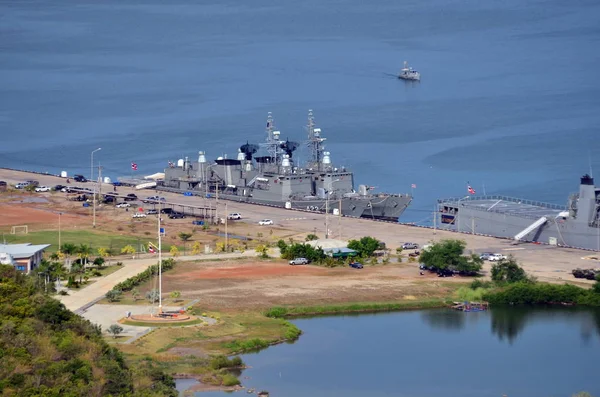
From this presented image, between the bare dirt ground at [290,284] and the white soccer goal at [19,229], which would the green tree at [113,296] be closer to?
the bare dirt ground at [290,284]

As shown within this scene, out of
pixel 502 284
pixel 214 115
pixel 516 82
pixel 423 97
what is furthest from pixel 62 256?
pixel 516 82

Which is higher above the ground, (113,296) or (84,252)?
(84,252)

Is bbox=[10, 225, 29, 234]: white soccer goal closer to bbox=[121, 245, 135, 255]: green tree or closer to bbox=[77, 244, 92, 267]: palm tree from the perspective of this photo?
bbox=[121, 245, 135, 255]: green tree

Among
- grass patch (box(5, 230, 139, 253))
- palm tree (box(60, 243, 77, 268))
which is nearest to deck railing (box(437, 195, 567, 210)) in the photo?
grass patch (box(5, 230, 139, 253))

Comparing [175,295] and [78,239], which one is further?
[78,239]

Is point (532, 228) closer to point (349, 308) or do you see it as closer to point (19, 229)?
point (349, 308)

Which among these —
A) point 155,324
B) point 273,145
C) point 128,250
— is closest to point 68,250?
point 128,250

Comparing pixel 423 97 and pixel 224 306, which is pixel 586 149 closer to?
pixel 423 97
